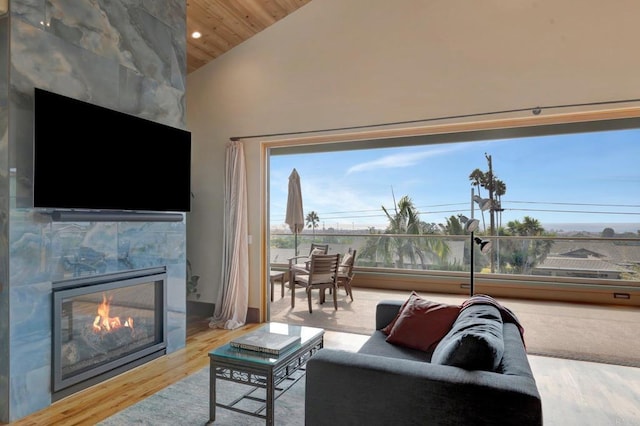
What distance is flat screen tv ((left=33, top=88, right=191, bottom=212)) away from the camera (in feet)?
8.46

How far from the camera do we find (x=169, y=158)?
144 inches

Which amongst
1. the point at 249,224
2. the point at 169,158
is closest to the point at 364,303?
the point at 249,224

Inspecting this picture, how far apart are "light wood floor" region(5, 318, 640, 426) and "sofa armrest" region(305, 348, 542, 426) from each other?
135 cm

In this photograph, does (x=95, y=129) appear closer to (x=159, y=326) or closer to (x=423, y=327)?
(x=159, y=326)

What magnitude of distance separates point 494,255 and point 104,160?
4940 mm

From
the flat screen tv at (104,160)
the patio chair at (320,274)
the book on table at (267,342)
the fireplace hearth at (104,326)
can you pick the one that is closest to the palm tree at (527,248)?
the patio chair at (320,274)

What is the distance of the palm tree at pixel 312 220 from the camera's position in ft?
22.5

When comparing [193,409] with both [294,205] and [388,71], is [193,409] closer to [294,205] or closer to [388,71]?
[388,71]

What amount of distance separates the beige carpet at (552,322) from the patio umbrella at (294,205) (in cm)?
120

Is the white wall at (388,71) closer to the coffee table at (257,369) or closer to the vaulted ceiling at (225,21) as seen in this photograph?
the vaulted ceiling at (225,21)

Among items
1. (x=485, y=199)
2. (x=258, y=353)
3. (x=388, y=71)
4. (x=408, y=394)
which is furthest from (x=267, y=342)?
(x=388, y=71)

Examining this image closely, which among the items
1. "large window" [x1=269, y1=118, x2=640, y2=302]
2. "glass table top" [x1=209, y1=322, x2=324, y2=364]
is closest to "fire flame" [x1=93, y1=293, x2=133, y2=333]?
"glass table top" [x1=209, y1=322, x2=324, y2=364]

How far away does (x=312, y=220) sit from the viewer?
689cm

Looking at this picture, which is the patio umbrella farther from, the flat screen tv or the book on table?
the book on table
